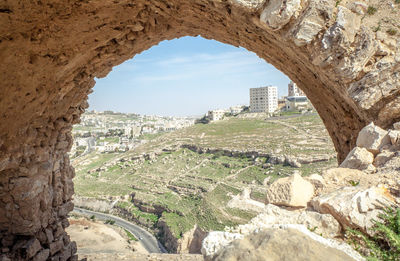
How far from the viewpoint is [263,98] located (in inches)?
2653

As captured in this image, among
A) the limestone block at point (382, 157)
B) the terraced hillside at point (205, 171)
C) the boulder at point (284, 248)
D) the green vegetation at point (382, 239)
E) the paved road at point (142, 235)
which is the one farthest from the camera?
the terraced hillside at point (205, 171)

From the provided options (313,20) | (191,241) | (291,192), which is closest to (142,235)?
(191,241)

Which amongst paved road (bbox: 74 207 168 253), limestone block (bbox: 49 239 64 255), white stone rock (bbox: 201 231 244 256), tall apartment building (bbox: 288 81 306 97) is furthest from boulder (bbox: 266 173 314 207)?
tall apartment building (bbox: 288 81 306 97)

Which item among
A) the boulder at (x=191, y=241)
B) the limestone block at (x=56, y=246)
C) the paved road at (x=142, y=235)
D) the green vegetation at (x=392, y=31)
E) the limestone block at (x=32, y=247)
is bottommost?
the paved road at (x=142, y=235)

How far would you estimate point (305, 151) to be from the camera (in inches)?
1045

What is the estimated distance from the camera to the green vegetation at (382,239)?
5.97 feet

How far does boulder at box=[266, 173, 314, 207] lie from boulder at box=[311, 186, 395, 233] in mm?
238

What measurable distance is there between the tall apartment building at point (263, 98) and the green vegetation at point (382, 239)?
64.1 metres

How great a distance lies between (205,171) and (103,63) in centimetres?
2820

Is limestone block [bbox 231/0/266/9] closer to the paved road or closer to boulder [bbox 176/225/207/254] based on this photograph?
boulder [bbox 176/225/207/254]

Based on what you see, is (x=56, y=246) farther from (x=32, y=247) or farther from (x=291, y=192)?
(x=291, y=192)

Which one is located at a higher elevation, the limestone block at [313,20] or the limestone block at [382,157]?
the limestone block at [313,20]

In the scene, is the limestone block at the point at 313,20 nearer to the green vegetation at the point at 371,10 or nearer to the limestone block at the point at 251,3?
the limestone block at the point at 251,3

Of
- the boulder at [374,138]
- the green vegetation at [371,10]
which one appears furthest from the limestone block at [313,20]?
the boulder at [374,138]
